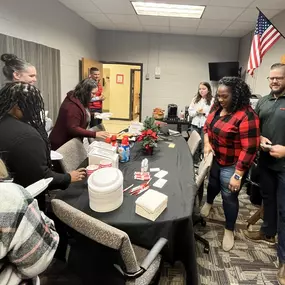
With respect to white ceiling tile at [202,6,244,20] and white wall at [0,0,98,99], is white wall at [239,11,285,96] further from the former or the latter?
white wall at [0,0,98,99]

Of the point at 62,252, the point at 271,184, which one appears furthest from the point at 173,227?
the point at 271,184

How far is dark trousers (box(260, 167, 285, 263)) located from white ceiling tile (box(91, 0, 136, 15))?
3113 millimetres

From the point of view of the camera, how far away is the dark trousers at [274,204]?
73.8 inches

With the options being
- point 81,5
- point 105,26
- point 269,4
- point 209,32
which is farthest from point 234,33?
point 81,5

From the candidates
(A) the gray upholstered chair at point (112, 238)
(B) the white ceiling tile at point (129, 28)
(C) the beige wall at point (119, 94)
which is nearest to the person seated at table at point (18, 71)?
(A) the gray upholstered chair at point (112, 238)

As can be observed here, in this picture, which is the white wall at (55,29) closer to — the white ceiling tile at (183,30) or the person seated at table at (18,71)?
the person seated at table at (18,71)

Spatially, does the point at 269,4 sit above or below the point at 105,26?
below

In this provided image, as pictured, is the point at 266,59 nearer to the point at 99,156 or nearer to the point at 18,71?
the point at 99,156

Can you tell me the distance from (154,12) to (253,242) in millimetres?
3786

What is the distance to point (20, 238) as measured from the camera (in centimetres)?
69

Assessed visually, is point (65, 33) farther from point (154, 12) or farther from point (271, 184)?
point (271, 184)

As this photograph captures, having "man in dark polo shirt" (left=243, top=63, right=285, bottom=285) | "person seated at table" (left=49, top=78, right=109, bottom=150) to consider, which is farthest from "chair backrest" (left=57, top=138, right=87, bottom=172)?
"man in dark polo shirt" (left=243, top=63, right=285, bottom=285)

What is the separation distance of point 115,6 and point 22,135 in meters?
3.27

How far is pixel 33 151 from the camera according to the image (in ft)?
4.12
